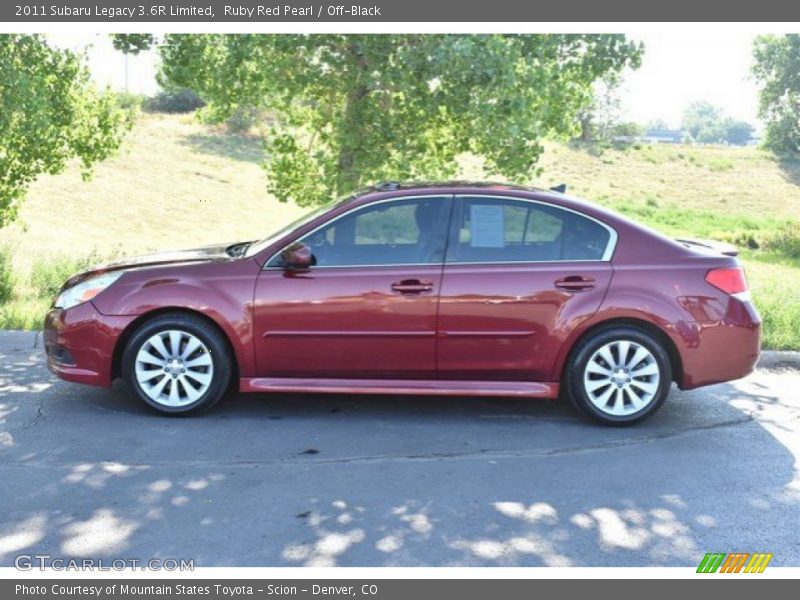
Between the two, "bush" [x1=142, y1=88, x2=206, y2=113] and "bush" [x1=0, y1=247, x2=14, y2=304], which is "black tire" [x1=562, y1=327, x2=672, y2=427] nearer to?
"bush" [x1=0, y1=247, x2=14, y2=304]

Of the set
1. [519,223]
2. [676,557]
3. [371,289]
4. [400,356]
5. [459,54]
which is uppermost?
[459,54]

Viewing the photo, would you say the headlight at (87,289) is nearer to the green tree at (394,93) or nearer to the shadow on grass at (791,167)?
the green tree at (394,93)

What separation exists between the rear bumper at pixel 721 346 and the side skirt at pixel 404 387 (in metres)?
0.90

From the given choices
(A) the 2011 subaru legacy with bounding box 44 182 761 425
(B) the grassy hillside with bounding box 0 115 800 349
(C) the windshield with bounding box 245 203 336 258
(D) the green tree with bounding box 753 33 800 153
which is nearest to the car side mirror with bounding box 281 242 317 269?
(A) the 2011 subaru legacy with bounding box 44 182 761 425

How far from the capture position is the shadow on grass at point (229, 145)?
29.5m

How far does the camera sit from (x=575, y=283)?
20.9 feet

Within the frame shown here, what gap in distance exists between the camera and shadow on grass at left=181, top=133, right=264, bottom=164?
29.5 m

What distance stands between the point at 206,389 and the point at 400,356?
1310 millimetres

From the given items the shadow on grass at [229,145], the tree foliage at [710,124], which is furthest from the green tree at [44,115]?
the tree foliage at [710,124]

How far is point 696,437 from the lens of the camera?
6266 mm

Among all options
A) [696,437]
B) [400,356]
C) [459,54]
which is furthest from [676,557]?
[459,54]

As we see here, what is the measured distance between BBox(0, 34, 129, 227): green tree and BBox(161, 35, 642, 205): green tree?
89 cm
